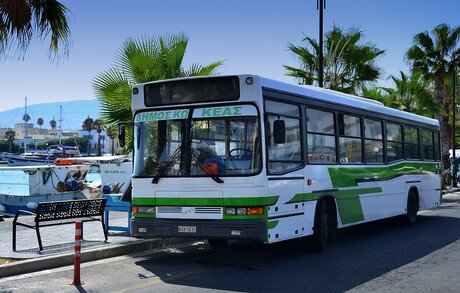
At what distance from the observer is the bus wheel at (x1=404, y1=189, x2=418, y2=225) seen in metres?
15.8

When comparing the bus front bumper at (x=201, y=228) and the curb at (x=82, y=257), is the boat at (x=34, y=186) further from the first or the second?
the bus front bumper at (x=201, y=228)

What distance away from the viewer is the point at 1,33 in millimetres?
9336

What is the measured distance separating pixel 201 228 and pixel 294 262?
1.82 meters

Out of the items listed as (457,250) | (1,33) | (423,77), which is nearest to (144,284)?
(1,33)

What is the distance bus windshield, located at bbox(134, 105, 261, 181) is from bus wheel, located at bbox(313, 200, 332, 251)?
7.37 feet

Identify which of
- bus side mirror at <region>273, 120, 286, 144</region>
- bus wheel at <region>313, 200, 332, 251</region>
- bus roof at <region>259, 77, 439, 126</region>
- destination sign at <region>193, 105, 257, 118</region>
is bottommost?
bus wheel at <region>313, 200, 332, 251</region>

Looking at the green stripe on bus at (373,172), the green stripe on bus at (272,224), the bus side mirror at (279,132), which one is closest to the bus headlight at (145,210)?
the green stripe on bus at (272,224)

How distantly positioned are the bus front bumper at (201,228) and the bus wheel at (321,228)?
2050mm

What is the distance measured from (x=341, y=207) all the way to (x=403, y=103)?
68.2ft

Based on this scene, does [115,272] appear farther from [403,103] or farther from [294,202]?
[403,103]

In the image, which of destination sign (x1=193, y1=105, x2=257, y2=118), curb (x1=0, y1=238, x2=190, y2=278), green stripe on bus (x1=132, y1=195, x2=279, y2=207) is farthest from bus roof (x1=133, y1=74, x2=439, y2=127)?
curb (x1=0, y1=238, x2=190, y2=278)

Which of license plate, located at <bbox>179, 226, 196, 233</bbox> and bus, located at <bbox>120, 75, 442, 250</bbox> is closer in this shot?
bus, located at <bbox>120, 75, 442, 250</bbox>

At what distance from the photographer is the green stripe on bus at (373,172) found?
1133 cm

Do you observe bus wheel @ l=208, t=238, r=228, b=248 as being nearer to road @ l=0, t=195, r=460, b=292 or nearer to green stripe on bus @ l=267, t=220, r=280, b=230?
road @ l=0, t=195, r=460, b=292
